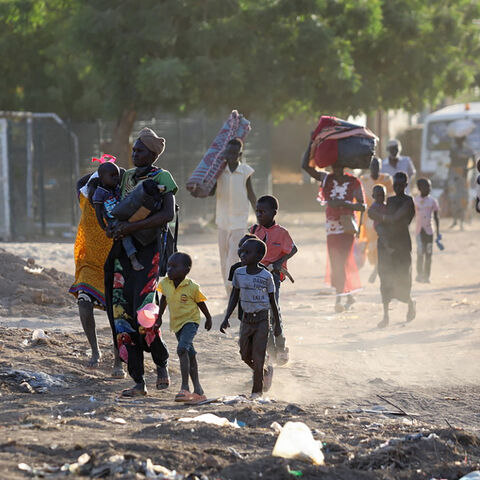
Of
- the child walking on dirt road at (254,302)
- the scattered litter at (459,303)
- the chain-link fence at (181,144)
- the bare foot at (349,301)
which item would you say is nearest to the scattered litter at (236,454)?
the child walking on dirt road at (254,302)

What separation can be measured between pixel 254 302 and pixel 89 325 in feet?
4.62

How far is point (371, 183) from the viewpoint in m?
12.4

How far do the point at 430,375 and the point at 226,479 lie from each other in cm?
359

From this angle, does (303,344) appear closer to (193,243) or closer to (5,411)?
(5,411)

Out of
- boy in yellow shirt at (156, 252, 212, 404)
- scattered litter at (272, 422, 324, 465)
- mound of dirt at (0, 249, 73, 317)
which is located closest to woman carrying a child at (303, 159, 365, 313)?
mound of dirt at (0, 249, 73, 317)

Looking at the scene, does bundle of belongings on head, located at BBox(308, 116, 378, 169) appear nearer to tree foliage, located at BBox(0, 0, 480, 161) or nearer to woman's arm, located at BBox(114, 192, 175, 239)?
woman's arm, located at BBox(114, 192, 175, 239)

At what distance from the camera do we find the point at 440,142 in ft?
77.9

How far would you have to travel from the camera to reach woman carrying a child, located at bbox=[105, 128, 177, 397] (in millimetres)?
6277

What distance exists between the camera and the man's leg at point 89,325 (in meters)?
7.15

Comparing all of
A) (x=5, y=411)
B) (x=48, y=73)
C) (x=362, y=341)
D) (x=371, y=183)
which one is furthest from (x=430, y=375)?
(x=48, y=73)

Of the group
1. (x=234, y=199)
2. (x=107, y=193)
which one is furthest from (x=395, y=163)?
(x=107, y=193)

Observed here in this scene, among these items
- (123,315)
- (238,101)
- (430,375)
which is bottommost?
(430,375)

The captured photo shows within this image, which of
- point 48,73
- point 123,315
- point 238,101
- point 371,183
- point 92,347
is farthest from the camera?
point 48,73

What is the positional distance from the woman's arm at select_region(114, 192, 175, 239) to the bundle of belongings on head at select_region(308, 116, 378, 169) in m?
4.22
